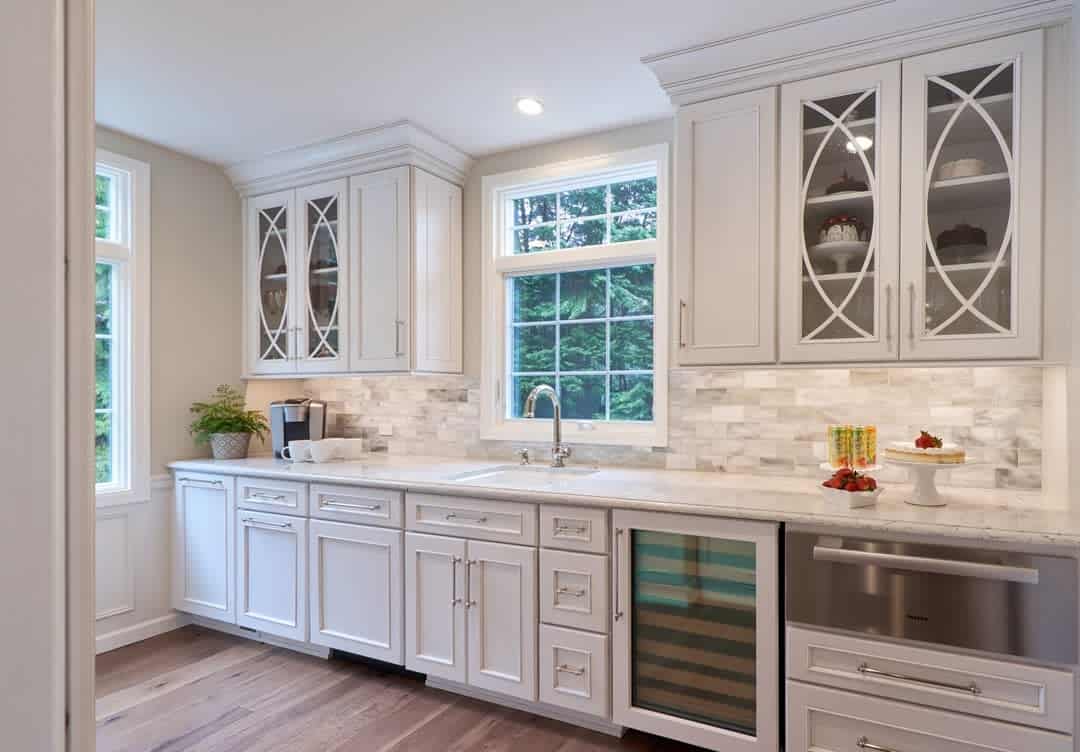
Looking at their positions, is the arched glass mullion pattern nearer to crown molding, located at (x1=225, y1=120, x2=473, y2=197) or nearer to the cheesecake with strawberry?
Answer: the cheesecake with strawberry

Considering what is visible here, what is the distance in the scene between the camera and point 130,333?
3379 millimetres

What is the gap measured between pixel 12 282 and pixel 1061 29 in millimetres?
2736

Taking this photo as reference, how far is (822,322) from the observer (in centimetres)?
236

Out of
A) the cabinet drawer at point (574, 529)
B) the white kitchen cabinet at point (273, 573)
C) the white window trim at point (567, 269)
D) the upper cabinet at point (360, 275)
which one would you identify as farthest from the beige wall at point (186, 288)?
the cabinet drawer at point (574, 529)

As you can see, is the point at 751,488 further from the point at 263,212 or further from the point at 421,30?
the point at 263,212

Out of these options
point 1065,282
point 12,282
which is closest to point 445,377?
point 1065,282

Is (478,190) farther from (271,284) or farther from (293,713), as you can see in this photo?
(293,713)

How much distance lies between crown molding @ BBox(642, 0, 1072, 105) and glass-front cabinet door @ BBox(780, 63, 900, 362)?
65 mm

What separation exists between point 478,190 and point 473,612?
218 centimetres

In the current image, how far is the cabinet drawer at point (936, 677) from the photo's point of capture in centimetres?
176

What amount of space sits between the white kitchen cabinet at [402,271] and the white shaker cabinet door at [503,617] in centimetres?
114

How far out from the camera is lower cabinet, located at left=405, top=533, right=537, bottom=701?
99.0 inches

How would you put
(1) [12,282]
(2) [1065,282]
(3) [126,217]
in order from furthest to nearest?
1. (3) [126,217]
2. (2) [1065,282]
3. (1) [12,282]

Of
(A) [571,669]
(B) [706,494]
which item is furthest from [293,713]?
(B) [706,494]
